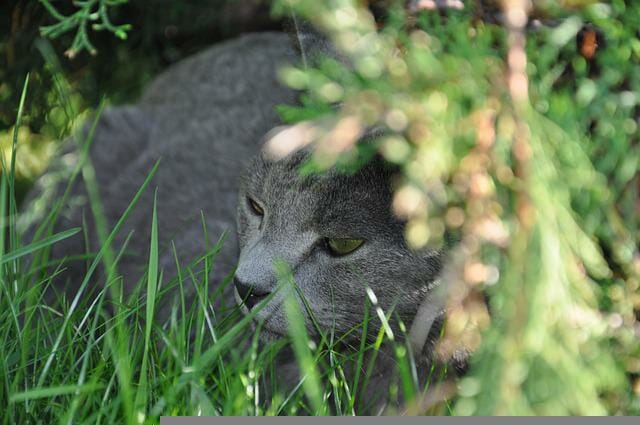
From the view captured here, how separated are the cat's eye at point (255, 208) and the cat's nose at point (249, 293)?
232 mm

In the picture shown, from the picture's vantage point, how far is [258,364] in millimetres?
1436

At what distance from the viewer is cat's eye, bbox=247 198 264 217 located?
1777 mm

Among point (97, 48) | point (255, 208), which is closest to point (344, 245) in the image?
point (255, 208)

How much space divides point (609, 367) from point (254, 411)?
20.9 inches

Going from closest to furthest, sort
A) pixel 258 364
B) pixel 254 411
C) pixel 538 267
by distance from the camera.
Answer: pixel 538 267 → pixel 254 411 → pixel 258 364

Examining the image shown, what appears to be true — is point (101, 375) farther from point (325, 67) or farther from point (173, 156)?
point (173, 156)

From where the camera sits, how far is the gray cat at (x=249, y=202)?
5.05ft

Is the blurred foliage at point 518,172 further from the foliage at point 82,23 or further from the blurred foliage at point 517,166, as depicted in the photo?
the foliage at point 82,23

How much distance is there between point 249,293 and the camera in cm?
155

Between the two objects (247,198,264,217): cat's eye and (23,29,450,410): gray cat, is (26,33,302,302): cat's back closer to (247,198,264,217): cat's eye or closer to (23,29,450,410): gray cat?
(23,29,450,410): gray cat

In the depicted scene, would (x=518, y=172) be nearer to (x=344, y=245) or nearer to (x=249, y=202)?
(x=344, y=245)

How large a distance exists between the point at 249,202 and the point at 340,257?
33cm

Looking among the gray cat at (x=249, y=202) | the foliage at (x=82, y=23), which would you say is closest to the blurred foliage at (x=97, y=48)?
the gray cat at (x=249, y=202)

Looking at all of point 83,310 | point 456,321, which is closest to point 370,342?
point 456,321
